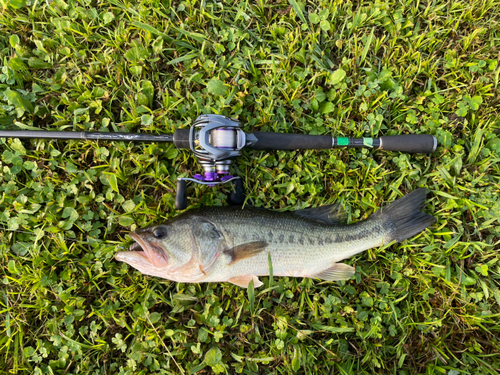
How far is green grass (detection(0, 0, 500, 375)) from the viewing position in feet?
9.22

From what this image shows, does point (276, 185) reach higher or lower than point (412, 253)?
higher

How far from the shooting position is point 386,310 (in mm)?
2988

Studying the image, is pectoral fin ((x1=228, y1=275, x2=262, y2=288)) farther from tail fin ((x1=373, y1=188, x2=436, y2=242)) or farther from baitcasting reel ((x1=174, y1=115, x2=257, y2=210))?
tail fin ((x1=373, y1=188, x2=436, y2=242))

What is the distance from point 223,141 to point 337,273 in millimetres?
1731

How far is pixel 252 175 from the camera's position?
304cm

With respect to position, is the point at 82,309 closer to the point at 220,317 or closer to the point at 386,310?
the point at 220,317

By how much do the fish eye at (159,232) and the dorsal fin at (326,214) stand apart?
130 centimetres

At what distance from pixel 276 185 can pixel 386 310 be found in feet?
5.81

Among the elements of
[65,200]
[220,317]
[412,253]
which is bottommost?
[220,317]

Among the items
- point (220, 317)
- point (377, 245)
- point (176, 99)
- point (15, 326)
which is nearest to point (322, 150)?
point (377, 245)

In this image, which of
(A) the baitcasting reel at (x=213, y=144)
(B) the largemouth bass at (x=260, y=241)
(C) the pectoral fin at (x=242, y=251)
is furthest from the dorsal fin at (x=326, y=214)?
(A) the baitcasting reel at (x=213, y=144)

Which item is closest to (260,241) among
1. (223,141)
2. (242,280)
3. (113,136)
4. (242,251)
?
(242,251)

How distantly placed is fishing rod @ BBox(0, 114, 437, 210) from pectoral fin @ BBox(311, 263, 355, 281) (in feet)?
3.65

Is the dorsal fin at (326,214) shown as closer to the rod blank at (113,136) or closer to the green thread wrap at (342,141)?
the green thread wrap at (342,141)
